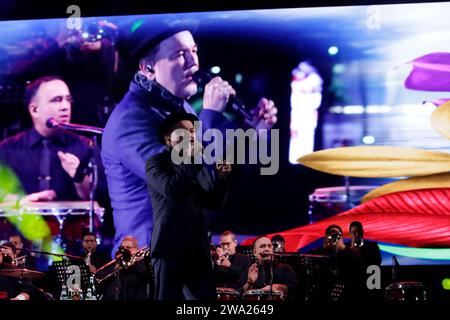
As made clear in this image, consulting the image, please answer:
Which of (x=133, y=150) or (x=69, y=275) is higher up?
(x=133, y=150)

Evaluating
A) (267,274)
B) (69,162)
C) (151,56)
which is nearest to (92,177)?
(69,162)

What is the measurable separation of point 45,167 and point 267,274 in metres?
3.13

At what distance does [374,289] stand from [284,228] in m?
1.73

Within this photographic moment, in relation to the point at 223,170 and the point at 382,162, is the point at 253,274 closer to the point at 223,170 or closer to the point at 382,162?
the point at 223,170

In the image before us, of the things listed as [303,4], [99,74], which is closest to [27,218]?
[99,74]

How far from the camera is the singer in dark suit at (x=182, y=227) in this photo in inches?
285

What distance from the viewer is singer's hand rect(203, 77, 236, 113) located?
988 cm

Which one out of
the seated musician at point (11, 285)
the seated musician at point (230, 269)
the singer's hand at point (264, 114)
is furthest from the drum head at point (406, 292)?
the seated musician at point (11, 285)

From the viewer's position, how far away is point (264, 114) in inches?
386

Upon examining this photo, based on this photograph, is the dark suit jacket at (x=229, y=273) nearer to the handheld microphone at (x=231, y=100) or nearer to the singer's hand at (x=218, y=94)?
the handheld microphone at (x=231, y=100)

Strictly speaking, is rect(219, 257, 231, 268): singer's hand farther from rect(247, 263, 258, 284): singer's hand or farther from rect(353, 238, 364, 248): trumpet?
rect(353, 238, 364, 248): trumpet
